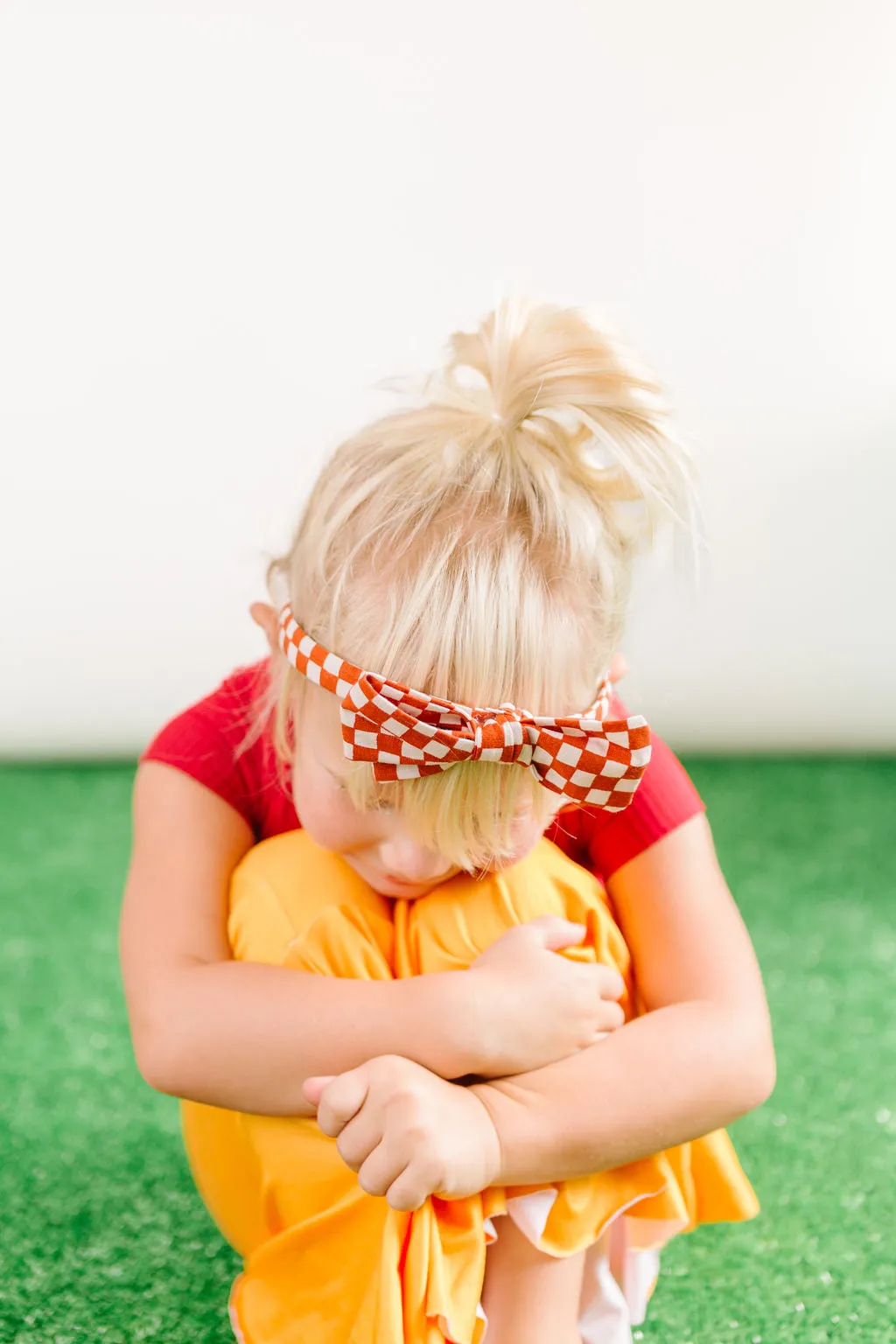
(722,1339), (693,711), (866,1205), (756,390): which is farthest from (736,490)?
(722,1339)

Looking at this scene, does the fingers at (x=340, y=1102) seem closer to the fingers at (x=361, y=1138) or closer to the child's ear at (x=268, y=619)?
the fingers at (x=361, y=1138)

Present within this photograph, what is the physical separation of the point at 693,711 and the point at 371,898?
3.06 feet

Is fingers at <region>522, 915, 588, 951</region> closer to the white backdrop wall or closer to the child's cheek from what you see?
the child's cheek

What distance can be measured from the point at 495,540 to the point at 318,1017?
1.01 feet

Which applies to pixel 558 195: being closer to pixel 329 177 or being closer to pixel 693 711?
pixel 329 177

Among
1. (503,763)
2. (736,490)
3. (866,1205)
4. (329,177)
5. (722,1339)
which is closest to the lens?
(503,763)

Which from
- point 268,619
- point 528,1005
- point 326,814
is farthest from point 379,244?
point 528,1005

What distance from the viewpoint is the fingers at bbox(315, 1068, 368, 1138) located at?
739 mm

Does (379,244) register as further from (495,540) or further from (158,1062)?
(158,1062)

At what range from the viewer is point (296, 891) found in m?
0.87

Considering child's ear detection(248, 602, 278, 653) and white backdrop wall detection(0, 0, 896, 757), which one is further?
white backdrop wall detection(0, 0, 896, 757)

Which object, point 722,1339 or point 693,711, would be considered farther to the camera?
point 693,711

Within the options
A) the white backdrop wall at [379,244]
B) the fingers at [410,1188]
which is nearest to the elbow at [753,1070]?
the fingers at [410,1188]

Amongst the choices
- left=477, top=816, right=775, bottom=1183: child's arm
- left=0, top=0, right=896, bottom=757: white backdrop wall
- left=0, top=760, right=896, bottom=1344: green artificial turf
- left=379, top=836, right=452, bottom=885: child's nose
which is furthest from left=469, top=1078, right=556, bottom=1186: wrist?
left=0, top=0, right=896, bottom=757: white backdrop wall
